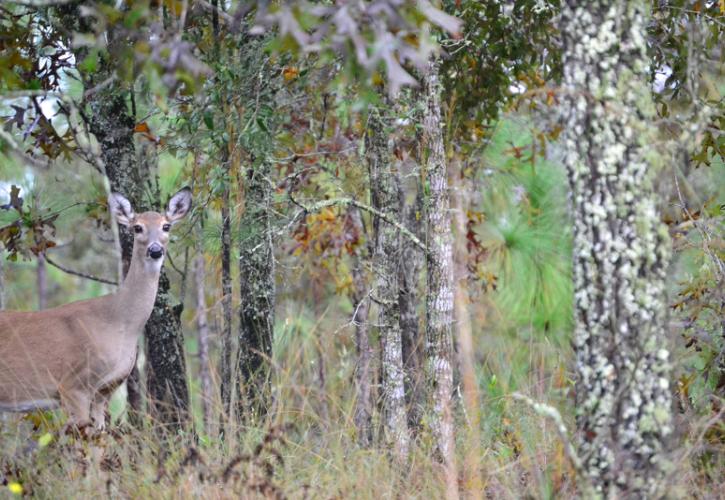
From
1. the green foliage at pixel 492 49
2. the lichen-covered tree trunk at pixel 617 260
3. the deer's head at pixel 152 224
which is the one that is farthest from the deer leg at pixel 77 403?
the lichen-covered tree trunk at pixel 617 260

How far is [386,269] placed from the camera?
21.2 ft

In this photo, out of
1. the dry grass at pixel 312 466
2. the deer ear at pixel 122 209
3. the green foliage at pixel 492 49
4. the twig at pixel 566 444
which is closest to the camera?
the twig at pixel 566 444

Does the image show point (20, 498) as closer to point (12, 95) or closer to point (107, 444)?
point (107, 444)

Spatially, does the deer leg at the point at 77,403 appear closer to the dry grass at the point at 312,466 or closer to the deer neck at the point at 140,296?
the deer neck at the point at 140,296

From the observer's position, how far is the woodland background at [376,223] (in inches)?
156

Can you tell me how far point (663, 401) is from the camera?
391cm

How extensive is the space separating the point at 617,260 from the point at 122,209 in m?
4.28

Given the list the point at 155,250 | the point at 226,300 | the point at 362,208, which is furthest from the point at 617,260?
the point at 155,250

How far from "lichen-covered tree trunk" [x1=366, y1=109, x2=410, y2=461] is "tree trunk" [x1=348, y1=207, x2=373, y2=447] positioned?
0.12 m

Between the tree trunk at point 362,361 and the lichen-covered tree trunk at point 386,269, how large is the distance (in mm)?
122

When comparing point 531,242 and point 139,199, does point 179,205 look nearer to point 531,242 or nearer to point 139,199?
point 139,199

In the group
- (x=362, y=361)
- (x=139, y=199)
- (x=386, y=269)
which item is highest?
(x=139, y=199)

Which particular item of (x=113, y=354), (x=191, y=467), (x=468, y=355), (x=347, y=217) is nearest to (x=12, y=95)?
(x=191, y=467)

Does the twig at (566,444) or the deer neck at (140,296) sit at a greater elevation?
the deer neck at (140,296)
